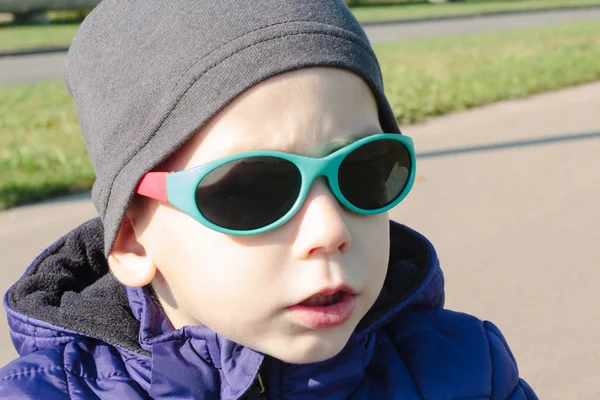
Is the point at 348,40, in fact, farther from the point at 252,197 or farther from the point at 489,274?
the point at 489,274

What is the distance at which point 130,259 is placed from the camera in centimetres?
158

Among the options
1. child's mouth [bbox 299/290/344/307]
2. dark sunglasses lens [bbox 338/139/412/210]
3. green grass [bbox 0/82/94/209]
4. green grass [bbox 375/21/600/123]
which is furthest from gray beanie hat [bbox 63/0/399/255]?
green grass [bbox 375/21/600/123]

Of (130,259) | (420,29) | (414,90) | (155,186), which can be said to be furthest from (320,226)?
(420,29)

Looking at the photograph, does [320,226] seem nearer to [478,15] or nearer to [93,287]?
[93,287]

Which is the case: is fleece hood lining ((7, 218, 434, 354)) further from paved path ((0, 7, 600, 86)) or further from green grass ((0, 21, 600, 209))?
paved path ((0, 7, 600, 86))

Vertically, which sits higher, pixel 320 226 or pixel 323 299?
pixel 320 226

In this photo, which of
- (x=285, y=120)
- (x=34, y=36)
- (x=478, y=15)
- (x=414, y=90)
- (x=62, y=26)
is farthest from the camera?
(x=62, y=26)

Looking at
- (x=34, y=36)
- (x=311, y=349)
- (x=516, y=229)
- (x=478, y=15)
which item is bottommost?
Result: (x=478, y=15)

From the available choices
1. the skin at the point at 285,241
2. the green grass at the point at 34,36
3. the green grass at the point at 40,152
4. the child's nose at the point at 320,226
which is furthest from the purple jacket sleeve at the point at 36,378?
the green grass at the point at 34,36

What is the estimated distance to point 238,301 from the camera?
1.37 meters

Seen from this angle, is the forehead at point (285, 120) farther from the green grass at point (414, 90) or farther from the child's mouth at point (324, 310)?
the green grass at point (414, 90)

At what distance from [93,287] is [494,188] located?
2489 mm

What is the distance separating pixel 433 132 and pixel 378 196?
139 inches

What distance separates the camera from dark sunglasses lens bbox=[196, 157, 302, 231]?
51.5 inches
